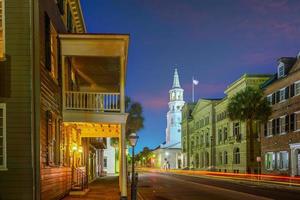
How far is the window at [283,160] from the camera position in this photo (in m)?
49.8

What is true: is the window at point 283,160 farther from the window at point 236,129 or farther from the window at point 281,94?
the window at point 236,129

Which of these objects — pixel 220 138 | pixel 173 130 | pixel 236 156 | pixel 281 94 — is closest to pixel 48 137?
pixel 281 94

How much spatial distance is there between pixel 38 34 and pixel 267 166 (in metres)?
45.3

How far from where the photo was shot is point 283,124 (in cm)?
5081

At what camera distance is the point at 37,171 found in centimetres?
1465

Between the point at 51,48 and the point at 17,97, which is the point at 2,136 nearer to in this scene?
the point at 17,97

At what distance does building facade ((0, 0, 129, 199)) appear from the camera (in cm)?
1452

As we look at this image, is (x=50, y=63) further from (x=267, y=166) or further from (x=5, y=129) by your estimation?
(x=267, y=166)

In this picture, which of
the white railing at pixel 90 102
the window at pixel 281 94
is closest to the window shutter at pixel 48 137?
the white railing at pixel 90 102

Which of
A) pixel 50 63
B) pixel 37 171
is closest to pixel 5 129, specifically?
pixel 37 171

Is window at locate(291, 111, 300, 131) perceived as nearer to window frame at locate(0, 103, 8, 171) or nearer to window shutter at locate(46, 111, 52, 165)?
window shutter at locate(46, 111, 52, 165)

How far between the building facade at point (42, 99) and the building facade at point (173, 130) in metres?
129

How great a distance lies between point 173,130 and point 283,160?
113 meters

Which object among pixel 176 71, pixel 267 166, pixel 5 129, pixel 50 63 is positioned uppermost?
pixel 176 71
